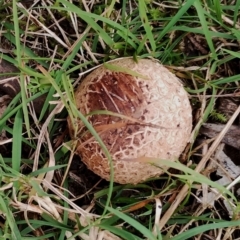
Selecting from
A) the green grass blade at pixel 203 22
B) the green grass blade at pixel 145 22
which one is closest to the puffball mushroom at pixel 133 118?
the green grass blade at pixel 145 22

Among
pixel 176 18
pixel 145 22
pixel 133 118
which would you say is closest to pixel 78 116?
pixel 133 118

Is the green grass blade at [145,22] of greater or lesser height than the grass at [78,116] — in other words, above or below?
above

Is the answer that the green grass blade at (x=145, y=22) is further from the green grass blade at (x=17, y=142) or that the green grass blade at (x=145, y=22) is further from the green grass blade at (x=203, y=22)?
the green grass blade at (x=17, y=142)

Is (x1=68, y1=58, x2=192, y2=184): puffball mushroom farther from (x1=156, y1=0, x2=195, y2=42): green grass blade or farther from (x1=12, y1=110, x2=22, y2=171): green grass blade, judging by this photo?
(x1=12, y1=110, x2=22, y2=171): green grass blade

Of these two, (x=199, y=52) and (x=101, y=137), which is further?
(x=199, y=52)

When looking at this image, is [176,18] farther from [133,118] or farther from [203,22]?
[133,118]

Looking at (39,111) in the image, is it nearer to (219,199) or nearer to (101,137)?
(101,137)

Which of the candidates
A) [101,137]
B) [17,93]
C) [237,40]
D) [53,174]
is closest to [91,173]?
[53,174]

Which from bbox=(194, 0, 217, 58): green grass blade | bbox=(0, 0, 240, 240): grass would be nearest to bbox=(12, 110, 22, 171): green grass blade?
bbox=(0, 0, 240, 240): grass
